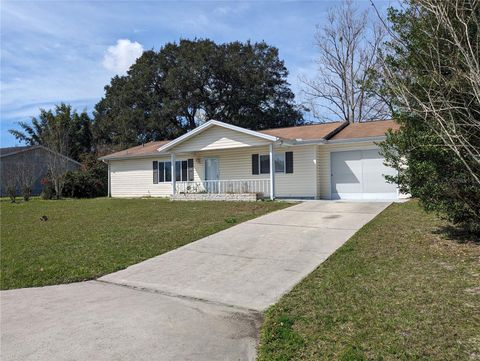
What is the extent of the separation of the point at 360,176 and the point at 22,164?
28.0 m

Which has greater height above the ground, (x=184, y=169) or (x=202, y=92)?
(x=202, y=92)

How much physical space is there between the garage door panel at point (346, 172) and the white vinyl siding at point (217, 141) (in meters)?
3.36

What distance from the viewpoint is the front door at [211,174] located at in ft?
69.3

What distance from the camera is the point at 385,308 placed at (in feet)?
15.9

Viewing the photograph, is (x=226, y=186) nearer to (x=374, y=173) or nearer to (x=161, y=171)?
(x=161, y=171)

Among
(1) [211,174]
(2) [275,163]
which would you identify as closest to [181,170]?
(1) [211,174]

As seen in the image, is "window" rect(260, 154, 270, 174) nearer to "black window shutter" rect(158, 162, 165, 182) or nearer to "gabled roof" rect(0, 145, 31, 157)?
"black window shutter" rect(158, 162, 165, 182)

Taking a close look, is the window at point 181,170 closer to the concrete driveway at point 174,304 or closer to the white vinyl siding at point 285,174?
the white vinyl siding at point 285,174

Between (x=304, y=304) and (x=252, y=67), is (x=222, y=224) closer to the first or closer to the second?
(x=304, y=304)

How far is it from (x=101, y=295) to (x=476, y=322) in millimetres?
5036

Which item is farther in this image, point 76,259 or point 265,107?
point 265,107

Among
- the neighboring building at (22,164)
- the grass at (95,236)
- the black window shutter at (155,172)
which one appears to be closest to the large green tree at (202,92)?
the neighboring building at (22,164)

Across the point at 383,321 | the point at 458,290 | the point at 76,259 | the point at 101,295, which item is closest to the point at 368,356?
the point at 383,321

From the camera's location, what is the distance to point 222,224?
39.5 feet
